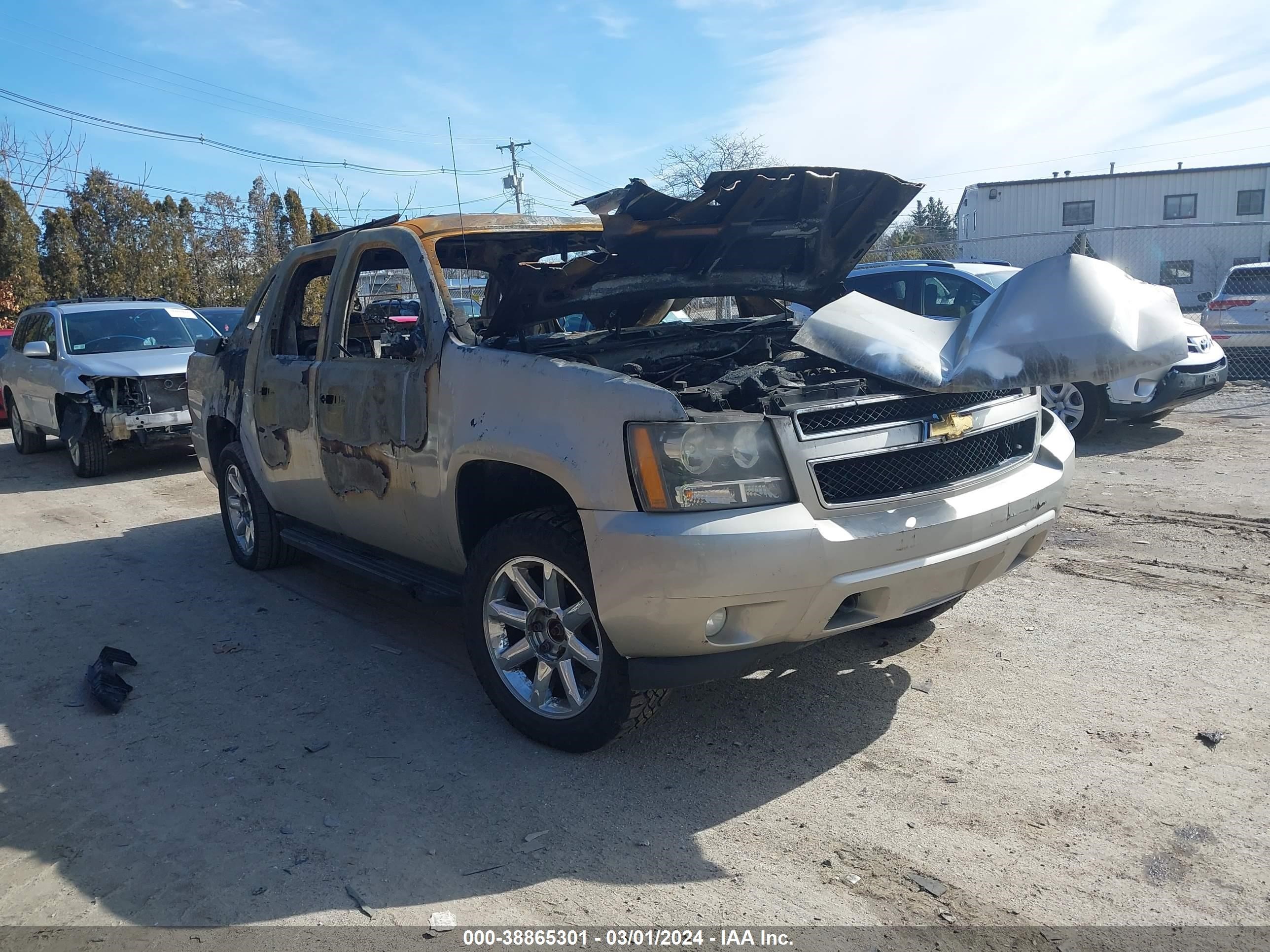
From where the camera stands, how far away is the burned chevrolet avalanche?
126 inches

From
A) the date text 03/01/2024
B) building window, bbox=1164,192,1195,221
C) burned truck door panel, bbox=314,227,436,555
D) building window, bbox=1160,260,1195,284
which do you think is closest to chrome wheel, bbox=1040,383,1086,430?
burned truck door panel, bbox=314,227,436,555

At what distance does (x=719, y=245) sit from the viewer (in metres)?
4.67

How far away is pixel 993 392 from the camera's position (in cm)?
395

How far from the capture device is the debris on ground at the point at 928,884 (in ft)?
9.16

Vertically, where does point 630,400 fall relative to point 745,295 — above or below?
below

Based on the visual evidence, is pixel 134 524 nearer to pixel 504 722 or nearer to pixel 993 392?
pixel 504 722

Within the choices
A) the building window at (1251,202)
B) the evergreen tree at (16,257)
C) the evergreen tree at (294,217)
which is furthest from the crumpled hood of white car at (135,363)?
the building window at (1251,202)

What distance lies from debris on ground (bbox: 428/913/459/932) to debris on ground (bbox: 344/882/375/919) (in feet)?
0.58

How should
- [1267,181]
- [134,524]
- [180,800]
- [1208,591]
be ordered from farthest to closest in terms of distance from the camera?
[1267,181]
[134,524]
[1208,591]
[180,800]

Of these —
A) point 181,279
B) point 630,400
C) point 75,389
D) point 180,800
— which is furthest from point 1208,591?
point 181,279

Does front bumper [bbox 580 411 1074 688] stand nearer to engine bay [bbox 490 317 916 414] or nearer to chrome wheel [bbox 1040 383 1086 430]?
engine bay [bbox 490 317 916 414]

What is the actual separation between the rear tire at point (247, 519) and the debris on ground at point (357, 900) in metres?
3.29

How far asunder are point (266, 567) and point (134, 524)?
97.5 inches

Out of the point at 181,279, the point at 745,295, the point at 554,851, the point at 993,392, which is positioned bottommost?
the point at 554,851
